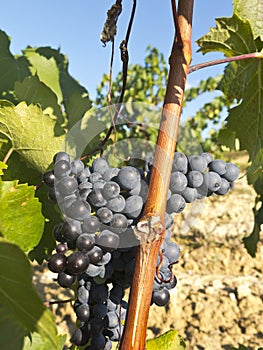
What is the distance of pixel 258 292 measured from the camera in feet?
13.4

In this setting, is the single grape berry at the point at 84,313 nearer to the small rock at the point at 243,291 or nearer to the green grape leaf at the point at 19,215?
the green grape leaf at the point at 19,215

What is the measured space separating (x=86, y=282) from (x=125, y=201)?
287 mm

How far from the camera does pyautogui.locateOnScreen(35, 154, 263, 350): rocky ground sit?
3555 mm

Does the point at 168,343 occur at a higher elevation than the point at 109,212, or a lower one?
lower

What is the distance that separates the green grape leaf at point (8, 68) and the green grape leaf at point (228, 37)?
1.20 metres

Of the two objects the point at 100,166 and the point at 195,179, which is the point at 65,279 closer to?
the point at 100,166

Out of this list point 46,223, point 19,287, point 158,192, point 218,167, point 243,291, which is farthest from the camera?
point 243,291

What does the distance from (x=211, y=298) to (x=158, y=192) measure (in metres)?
3.29

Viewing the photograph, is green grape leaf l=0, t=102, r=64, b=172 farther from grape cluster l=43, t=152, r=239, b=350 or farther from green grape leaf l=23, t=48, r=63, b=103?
green grape leaf l=23, t=48, r=63, b=103

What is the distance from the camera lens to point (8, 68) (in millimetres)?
2338

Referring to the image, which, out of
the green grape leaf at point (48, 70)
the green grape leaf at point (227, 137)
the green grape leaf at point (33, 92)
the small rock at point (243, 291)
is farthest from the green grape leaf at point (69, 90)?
the small rock at point (243, 291)

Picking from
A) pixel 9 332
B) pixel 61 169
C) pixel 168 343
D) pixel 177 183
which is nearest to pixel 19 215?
pixel 61 169

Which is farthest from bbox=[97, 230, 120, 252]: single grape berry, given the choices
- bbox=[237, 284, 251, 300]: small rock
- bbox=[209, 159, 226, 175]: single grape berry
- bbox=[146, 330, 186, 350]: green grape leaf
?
bbox=[237, 284, 251, 300]: small rock

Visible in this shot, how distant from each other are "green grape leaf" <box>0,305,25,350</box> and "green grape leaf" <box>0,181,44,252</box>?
0.15 meters
